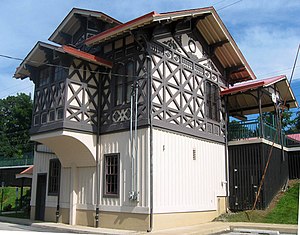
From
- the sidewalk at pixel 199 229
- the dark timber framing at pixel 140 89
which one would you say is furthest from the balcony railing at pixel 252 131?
the sidewalk at pixel 199 229

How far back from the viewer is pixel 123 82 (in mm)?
14844

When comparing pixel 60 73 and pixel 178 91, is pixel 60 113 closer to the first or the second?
pixel 60 73

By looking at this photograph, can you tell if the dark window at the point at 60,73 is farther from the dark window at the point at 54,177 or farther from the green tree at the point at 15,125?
the green tree at the point at 15,125

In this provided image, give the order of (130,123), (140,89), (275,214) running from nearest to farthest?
(130,123) < (140,89) < (275,214)

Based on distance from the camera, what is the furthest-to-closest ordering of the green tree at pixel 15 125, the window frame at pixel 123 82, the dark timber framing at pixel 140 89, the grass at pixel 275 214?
1. the green tree at pixel 15 125
2. the grass at pixel 275 214
3. the window frame at pixel 123 82
4. the dark timber framing at pixel 140 89

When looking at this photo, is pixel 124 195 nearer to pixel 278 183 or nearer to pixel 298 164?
pixel 278 183

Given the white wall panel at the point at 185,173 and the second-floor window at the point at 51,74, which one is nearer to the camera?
the white wall panel at the point at 185,173

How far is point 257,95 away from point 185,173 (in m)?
6.29

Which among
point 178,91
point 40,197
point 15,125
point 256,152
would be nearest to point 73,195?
point 40,197

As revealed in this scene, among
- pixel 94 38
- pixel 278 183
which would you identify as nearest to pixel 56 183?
pixel 94 38

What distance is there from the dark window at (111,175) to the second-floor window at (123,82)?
2.32 metres

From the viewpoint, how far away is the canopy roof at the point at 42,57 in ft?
46.3

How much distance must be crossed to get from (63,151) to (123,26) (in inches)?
232

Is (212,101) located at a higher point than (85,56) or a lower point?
lower
